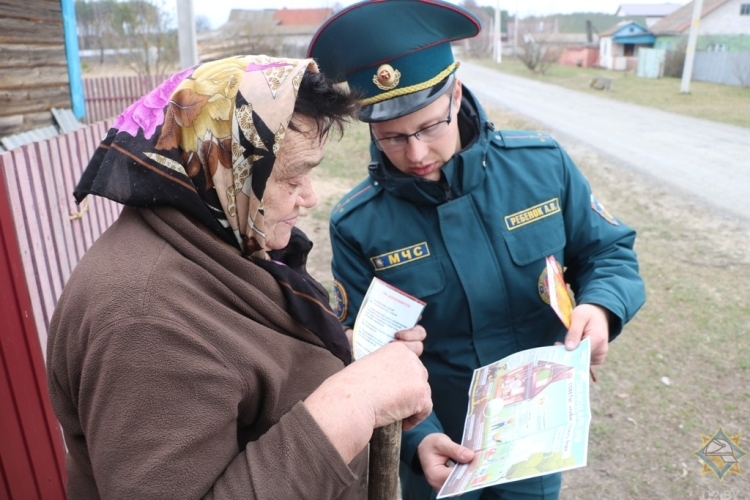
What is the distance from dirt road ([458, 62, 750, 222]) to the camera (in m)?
8.21

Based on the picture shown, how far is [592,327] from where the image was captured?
177cm

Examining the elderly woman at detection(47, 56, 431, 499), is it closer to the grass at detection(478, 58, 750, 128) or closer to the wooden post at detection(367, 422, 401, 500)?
the wooden post at detection(367, 422, 401, 500)

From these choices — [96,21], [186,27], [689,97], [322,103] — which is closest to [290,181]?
[322,103]

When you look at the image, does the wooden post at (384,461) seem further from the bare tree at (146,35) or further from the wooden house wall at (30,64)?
the bare tree at (146,35)

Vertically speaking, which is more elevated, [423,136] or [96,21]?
[96,21]

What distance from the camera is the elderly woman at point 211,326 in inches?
39.8

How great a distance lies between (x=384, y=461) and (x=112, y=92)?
14744mm

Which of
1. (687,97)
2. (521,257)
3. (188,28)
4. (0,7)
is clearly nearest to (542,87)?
(687,97)

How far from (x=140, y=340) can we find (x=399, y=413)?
553mm

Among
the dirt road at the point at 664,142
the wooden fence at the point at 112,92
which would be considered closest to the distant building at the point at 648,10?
the dirt road at the point at 664,142

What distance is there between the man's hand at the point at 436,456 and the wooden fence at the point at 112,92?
13916mm

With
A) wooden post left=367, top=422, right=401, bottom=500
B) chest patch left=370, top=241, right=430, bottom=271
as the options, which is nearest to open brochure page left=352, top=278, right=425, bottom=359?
chest patch left=370, top=241, right=430, bottom=271

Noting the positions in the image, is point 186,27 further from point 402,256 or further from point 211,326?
point 211,326

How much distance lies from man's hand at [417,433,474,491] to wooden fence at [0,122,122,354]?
1.80 metres
